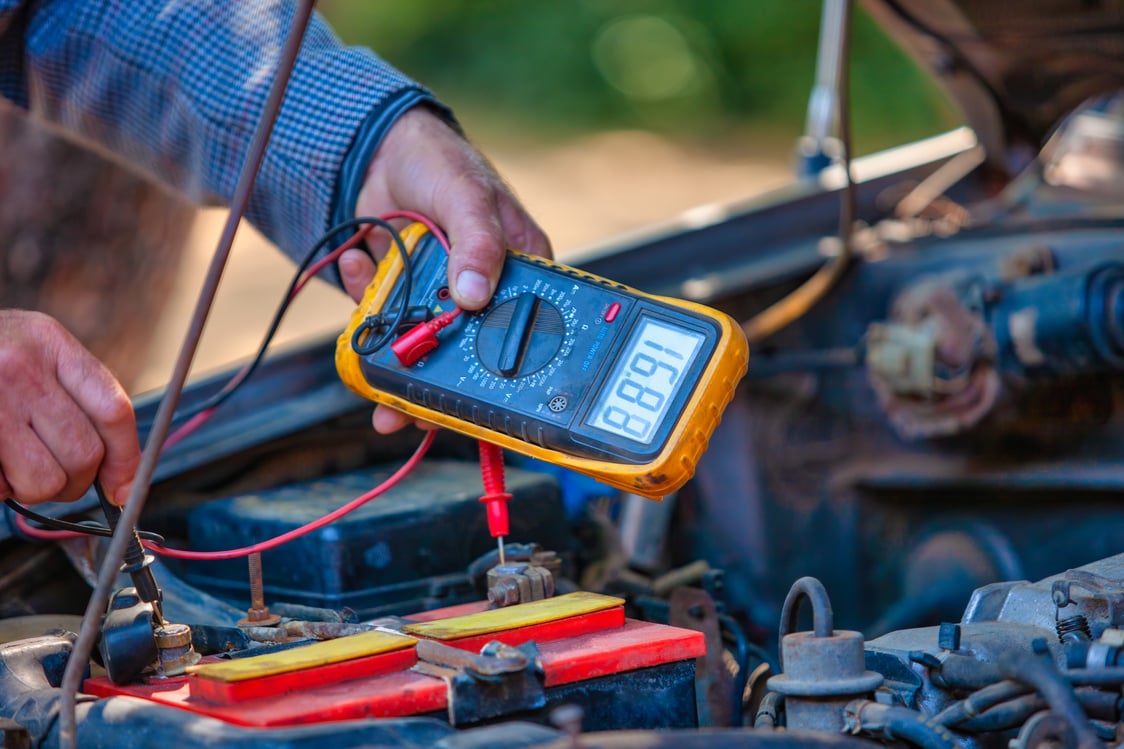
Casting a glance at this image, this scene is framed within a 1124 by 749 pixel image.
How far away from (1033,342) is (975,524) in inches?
11.3

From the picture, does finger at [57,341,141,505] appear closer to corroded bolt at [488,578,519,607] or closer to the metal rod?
the metal rod

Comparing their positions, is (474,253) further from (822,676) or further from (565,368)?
(822,676)

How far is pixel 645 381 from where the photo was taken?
99 cm

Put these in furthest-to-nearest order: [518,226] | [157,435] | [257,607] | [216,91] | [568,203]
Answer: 1. [568,203]
2. [216,91]
3. [518,226]
4. [257,607]
5. [157,435]

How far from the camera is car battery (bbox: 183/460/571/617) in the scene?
3.67 feet

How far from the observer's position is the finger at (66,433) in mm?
957

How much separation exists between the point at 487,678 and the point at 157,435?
0.26 meters

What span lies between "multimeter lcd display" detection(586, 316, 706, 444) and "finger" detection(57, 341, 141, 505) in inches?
14.2

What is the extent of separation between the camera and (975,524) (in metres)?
1.62

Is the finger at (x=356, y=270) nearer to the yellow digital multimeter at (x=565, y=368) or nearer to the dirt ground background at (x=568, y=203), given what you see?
the yellow digital multimeter at (x=565, y=368)

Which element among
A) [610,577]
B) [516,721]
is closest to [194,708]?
[516,721]

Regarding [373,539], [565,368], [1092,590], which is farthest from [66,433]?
[1092,590]

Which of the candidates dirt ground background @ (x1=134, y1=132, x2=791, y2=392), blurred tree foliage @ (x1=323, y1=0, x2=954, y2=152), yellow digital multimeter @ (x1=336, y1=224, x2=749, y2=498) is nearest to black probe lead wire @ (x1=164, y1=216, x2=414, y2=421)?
yellow digital multimeter @ (x1=336, y1=224, x2=749, y2=498)

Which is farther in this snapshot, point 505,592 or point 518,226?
point 518,226
